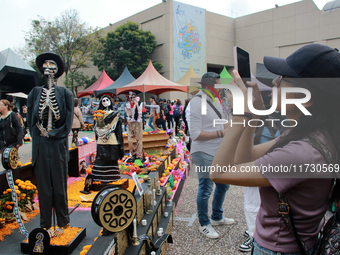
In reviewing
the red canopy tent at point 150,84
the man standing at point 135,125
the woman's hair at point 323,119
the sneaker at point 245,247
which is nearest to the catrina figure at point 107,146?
the man standing at point 135,125

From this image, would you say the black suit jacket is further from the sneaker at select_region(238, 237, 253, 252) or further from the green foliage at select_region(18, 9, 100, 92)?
the green foliage at select_region(18, 9, 100, 92)

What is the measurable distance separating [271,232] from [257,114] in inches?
21.3

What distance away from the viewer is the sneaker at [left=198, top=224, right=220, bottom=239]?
316cm

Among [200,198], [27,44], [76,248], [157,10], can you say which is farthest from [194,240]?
[157,10]

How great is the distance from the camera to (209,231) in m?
3.19

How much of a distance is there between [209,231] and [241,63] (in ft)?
8.42

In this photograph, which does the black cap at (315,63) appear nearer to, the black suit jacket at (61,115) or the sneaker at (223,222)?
the black suit jacket at (61,115)

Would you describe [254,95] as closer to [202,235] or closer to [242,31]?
[202,235]

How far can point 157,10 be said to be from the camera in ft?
95.2

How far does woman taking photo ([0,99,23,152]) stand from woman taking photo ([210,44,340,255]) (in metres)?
5.71

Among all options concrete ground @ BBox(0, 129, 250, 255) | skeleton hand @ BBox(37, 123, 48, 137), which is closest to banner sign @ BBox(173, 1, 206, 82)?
concrete ground @ BBox(0, 129, 250, 255)

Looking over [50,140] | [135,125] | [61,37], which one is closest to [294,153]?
[50,140]

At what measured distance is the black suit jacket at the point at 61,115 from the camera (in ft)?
8.94

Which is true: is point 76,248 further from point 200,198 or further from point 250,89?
point 250,89
